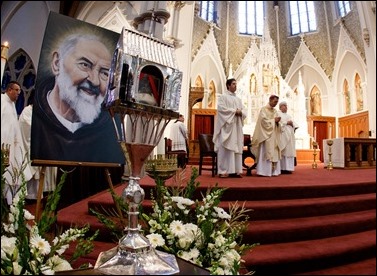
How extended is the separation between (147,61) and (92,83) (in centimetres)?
171

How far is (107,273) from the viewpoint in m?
0.89

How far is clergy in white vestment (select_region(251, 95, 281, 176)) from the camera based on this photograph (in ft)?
16.8

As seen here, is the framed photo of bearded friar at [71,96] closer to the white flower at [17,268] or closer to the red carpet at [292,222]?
the red carpet at [292,222]

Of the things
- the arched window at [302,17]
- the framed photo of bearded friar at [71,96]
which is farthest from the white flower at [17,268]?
the arched window at [302,17]

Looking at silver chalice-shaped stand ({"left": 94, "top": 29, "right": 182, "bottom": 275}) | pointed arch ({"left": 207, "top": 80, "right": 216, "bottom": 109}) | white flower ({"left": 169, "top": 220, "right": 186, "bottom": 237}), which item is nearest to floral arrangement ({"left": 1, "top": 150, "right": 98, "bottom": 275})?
silver chalice-shaped stand ({"left": 94, "top": 29, "right": 182, "bottom": 275})

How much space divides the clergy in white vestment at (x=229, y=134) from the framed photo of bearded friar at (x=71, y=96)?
89.1 inches

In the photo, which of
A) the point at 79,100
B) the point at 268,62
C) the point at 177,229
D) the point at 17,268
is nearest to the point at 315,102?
the point at 268,62

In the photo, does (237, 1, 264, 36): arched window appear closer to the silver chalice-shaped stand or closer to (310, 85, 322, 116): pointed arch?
(310, 85, 322, 116): pointed arch

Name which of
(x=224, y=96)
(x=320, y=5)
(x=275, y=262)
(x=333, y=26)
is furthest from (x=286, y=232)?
(x=320, y=5)

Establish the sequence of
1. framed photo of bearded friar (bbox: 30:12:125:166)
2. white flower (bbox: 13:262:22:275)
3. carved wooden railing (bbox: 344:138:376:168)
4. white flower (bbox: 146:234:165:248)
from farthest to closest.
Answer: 1. framed photo of bearded friar (bbox: 30:12:125:166)
2. white flower (bbox: 146:234:165:248)
3. white flower (bbox: 13:262:22:275)
4. carved wooden railing (bbox: 344:138:376:168)

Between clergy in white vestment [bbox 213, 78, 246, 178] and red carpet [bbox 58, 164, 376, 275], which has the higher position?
clergy in white vestment [bbox 213, 78, 246, 178]

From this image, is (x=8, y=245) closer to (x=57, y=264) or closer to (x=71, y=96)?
(x=57, y=264)

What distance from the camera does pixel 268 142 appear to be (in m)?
5.12

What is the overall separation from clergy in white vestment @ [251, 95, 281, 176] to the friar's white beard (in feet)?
10.3
